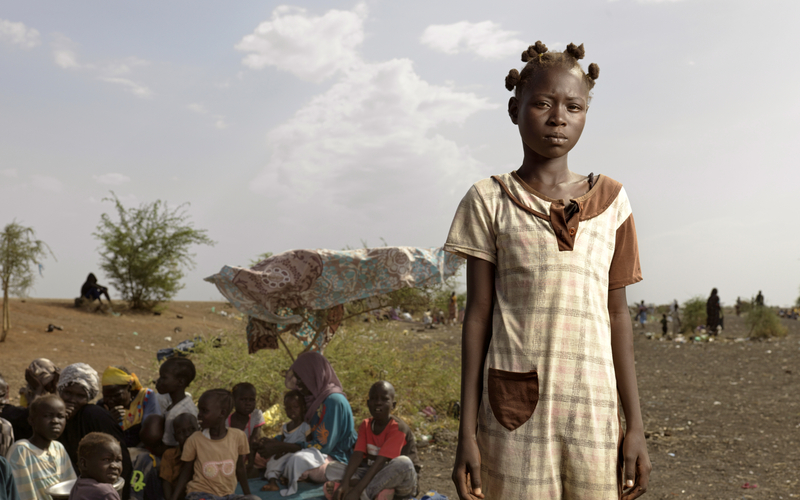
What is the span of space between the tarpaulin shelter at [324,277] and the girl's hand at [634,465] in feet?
12.0

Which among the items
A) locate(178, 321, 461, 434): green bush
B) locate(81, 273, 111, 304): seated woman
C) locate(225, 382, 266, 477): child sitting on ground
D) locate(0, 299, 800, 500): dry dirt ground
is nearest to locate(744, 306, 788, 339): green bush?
locate(0, 299, 800, 500): dry dirt ground

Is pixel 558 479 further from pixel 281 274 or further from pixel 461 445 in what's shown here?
pixel 281 274

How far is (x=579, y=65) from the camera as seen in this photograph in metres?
1.89

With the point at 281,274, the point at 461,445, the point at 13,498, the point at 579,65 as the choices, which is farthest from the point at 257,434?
the point at 579,65

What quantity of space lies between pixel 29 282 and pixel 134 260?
24.3ft

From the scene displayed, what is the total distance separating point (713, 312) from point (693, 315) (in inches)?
83.0

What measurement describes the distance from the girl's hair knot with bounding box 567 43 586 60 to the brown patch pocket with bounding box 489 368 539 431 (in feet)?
3.33

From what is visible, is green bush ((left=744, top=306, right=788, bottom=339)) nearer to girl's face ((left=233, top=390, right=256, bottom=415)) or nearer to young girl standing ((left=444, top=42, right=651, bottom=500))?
girl's face ((left=233, top=390, right=256, bottom=415))

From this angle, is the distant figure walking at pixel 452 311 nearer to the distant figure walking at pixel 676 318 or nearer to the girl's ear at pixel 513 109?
the distant figure walking at pixel 676 318

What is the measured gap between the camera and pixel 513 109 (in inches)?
77.3

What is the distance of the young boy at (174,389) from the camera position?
16.5 feet

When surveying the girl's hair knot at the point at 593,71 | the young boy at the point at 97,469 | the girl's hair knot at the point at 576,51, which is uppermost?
the girl's hair knot at the point at 576,51

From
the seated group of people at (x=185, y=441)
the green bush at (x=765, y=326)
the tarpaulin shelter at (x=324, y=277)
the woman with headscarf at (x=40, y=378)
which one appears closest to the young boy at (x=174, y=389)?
the seated group of people at (x=185, y=441)

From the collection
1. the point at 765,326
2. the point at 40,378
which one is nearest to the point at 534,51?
the point at 40,378
